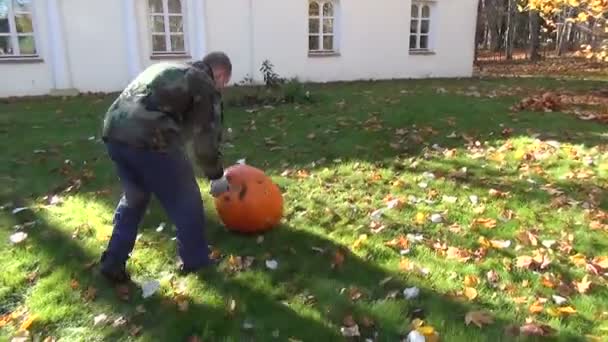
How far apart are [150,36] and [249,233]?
11316 millimetres

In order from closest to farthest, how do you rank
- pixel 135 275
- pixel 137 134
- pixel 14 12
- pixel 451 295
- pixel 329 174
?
1. pixel 137 134
2. pixel 451 295
3. pixel 135 275
4. pixel 329 174
5. pixel 14 12

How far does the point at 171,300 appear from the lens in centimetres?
358

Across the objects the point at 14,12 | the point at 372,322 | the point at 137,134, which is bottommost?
the point at 372,322

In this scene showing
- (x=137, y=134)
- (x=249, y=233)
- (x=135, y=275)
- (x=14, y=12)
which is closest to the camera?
(x=137, y=134)

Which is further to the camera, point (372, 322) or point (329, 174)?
point (329, 174)

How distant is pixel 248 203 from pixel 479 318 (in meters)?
1.91

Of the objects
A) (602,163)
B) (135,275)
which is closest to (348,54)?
(602,163)

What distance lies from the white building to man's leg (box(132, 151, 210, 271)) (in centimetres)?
1118

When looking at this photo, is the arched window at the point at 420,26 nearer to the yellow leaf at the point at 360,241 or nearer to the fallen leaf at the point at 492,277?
the yellow leaf at the point at 360,241

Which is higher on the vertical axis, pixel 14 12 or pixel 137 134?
pixel 14 12

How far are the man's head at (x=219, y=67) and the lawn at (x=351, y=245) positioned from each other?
136 cm

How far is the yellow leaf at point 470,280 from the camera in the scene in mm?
3705

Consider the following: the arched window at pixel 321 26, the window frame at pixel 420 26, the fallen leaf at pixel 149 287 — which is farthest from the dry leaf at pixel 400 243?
the window frame at pixel 420 26

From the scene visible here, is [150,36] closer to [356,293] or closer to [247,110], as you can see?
[247,110]
